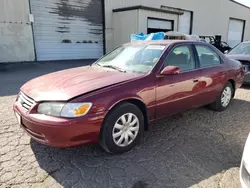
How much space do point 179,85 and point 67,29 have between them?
36.0ft

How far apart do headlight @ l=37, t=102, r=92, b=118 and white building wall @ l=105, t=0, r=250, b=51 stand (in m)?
12.9

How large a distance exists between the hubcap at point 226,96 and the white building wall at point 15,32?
402 inches

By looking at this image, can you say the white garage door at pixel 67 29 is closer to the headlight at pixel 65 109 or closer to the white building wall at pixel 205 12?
the white building wall at pixel 205 12

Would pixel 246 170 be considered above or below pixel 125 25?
below

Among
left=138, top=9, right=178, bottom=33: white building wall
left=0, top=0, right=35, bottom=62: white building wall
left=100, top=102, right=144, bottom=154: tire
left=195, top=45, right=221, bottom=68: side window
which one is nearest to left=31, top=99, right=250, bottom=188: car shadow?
left=100, top=102, right=144, bottom=154: tire

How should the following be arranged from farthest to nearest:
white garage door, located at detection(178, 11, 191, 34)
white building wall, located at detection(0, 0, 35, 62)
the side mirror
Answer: white garage door, located at detection(178, 11, 191, 34) → white building wall, located at detection(0, 0, 35, 62) → the side mirror

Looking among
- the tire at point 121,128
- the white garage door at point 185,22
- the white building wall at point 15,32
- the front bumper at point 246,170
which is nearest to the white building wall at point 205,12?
the white garage door at point 185,22

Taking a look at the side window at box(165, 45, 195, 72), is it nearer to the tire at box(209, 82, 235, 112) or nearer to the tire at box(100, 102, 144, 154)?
the tire at box(100, 102, 144, 154)

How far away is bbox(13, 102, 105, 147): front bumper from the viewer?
2.50m

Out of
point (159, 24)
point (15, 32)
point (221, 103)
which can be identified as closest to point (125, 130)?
point (221, 103)

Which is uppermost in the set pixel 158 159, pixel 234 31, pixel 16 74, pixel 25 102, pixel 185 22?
pixel 185 22

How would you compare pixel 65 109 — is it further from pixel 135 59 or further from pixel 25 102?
pixel 135 59

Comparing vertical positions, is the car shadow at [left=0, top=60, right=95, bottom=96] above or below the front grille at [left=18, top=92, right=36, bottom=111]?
below

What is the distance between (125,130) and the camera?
3.00 m
